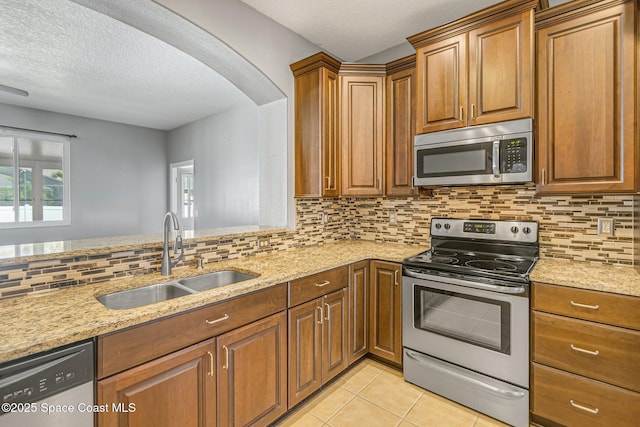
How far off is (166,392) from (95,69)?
3524 millimetres

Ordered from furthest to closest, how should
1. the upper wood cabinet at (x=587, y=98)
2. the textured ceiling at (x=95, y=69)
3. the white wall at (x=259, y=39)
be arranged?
the textured ceiling at (x=95, y=69), the white wall at (x=259, y=39), the upper wood cabinet at (x=587, y=98)

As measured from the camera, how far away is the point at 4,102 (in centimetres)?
441

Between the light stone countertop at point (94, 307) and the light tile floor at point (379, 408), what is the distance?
0.89m

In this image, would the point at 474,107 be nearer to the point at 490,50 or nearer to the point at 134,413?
the point at 490,50

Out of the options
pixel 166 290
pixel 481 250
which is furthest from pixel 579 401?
pixel 166 290

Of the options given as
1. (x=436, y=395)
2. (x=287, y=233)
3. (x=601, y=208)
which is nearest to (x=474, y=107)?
(x=601, y=208)

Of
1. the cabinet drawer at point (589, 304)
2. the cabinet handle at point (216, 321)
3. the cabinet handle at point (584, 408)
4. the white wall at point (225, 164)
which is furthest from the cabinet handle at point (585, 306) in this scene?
the white wall at point (225, 164)

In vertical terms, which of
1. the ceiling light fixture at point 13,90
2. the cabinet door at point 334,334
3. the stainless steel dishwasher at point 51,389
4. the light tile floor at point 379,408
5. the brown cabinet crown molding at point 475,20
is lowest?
the light tile floor at point 379,408

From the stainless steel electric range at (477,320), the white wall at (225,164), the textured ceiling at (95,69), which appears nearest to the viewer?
the stainless steel electric range at (477,320)

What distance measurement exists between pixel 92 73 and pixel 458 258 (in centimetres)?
416

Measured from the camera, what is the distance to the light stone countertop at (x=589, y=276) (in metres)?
1.56

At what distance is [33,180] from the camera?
4770 millimetres

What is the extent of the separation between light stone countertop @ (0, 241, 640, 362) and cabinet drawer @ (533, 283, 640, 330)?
0.04 meters

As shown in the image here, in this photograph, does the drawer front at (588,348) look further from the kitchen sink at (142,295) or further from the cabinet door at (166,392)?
the kitchen sink at (142,295)
